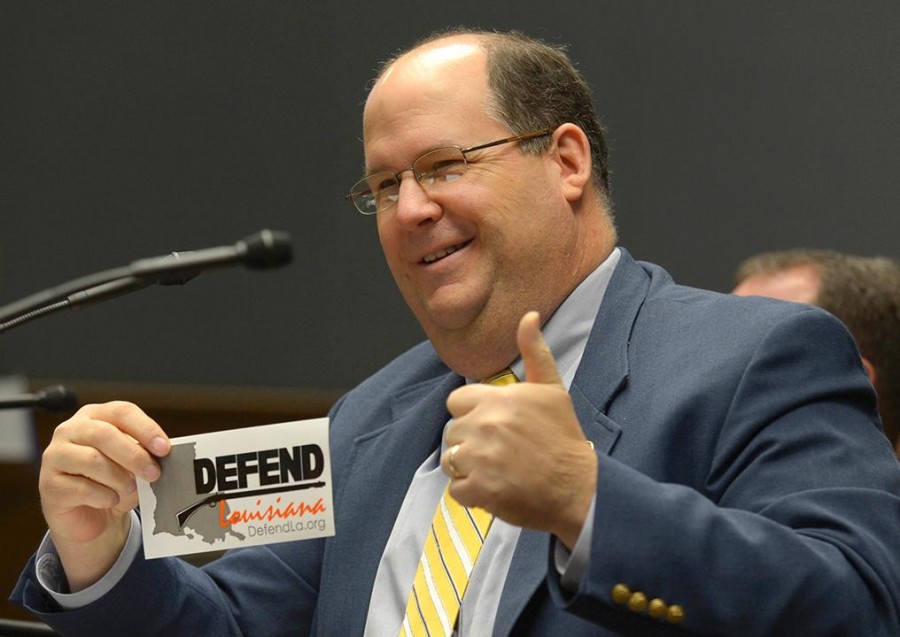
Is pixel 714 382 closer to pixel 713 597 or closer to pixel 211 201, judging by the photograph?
pixel 713 597

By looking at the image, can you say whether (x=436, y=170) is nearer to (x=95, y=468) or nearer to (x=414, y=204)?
(x=414, y=204)

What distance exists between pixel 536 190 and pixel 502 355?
0.87ft

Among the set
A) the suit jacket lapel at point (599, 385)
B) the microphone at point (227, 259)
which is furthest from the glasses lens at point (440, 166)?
the microphone at point (227, 259)

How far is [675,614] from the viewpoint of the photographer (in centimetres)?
132

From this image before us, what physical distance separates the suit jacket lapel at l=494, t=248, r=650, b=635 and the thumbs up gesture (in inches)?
8.4

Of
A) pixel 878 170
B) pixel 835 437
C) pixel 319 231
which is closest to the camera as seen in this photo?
pixel 835 437

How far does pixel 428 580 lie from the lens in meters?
1.75

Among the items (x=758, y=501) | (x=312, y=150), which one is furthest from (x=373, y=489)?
(x=312, y=150)

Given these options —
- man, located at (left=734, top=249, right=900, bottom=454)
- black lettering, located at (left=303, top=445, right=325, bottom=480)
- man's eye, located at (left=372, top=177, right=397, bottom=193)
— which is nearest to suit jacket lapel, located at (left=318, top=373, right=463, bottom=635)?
black lettering, located at (left=303, top=445, right=325, bottom=480)

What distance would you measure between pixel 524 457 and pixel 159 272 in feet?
1.41

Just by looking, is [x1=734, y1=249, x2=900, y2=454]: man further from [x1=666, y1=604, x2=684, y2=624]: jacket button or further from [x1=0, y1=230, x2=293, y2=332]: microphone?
→ [x1=0, y1=230, x2=293, y2=332]: microphone

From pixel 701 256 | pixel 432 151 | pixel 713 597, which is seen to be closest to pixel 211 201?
pixel 701 256

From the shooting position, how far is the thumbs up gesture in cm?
130

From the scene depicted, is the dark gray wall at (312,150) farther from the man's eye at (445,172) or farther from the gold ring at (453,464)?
the gold ring at (453,464)
